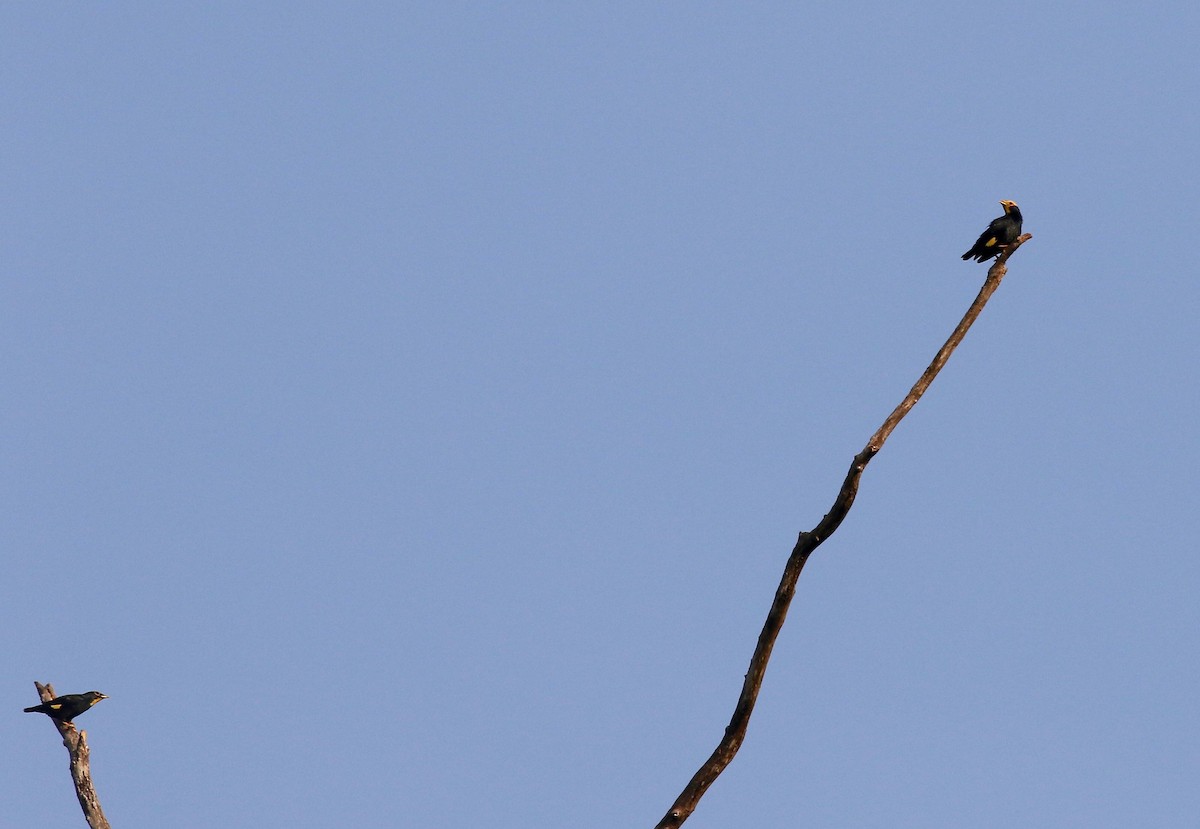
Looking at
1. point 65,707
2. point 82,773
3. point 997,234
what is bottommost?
point 82,773

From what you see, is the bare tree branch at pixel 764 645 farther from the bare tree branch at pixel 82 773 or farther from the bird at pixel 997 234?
the bird at pixel 997 234

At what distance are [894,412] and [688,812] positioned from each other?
3432 mm

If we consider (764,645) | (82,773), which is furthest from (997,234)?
(82,773)

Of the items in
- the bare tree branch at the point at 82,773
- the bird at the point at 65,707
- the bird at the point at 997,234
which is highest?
the bird at the point at 997,234

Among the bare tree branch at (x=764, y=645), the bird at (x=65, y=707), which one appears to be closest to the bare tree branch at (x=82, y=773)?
the bird at (x=65, y=707)

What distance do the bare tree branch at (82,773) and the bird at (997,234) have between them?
40.2 feet

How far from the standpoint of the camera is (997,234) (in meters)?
17.9

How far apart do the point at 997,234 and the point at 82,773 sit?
12.6 m

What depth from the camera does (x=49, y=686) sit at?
1584cm

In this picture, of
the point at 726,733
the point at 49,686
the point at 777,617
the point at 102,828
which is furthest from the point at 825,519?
the point at 49,686

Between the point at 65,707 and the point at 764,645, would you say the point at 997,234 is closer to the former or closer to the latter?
the point at 764,645

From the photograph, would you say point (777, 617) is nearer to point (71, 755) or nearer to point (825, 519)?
point (825, 519)

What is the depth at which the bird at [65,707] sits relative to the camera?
49.4 feet

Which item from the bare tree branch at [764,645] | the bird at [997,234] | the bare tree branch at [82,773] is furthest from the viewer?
the bird at [997,234]
